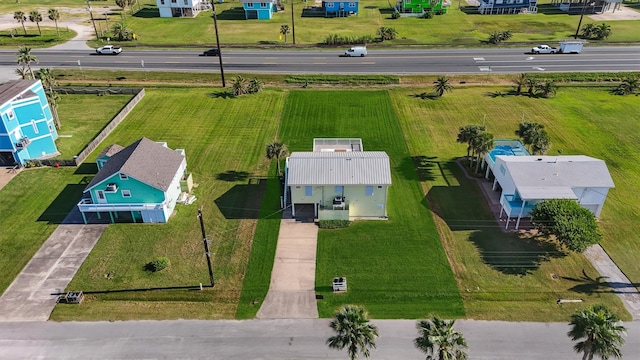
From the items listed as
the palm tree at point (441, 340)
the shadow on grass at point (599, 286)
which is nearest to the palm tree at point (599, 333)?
the palm tree at point (441, 340)

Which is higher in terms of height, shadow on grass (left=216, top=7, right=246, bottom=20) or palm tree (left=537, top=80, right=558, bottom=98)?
shadow on grass (left=216, top=7, right=246, bottom=20)

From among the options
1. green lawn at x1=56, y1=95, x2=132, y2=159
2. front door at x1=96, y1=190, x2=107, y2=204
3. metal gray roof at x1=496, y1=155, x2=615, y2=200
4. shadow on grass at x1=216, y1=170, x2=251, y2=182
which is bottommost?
shadow on grass at x1=216, y1=170, x2=251, y2=182

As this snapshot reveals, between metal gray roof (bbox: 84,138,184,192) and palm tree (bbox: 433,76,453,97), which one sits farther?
palm tree (bbox: 433,76,453,97)

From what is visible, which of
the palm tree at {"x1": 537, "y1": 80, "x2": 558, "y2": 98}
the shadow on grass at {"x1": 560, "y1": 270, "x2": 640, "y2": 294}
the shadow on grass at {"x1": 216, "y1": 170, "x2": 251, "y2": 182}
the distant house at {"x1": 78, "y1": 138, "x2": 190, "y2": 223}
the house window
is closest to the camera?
the shadow on grass at {"x1": 560, "y1": 270, "x2": 640, "y2": 294}

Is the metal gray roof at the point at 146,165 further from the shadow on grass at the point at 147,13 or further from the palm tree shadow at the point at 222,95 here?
the shadow on grass at the point at 147,13

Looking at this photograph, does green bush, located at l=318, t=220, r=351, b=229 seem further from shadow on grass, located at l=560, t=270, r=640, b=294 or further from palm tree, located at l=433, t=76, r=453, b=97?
palm tree, located at l=433, t=76, r=453, b=97

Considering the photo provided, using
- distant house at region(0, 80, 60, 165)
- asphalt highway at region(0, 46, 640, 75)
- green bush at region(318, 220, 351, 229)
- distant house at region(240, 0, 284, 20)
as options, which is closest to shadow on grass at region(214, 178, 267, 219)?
green bush at region(318, 220, 351, 229)

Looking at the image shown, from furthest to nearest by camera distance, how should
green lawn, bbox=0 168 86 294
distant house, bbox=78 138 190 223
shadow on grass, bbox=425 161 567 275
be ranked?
distant house, bbox=78 138 190 223
green lawn, bbox=0 168 86 294
shadow on grass, bbox=425 161 567 275

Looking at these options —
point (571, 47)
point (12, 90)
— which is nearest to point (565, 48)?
point (571, 47)
